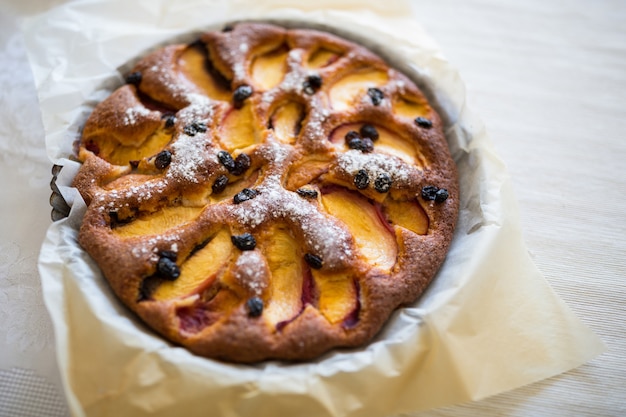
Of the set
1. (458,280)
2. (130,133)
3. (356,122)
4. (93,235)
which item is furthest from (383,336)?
(130,133)

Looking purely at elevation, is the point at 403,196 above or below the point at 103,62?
below

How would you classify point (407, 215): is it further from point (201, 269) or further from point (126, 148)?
point (126, 148)

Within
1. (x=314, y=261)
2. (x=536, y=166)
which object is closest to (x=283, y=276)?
(x=314, y=261)

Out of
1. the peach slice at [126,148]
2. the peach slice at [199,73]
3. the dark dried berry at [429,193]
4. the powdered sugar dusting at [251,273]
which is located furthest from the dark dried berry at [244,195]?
the dark dried berry at [429,193]

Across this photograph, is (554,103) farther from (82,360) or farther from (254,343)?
(82,360)

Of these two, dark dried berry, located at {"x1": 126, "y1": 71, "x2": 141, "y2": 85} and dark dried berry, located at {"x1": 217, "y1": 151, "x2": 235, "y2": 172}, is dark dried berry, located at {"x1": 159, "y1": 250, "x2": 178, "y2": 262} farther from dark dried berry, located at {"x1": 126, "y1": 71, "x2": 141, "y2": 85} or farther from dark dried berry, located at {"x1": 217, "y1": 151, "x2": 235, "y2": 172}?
dark dried berry, located at {"x1": 126, "y1": 71, "x2": 141, "y2": 85}
